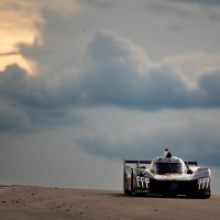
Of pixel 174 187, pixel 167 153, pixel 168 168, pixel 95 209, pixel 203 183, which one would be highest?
pixel 167 153

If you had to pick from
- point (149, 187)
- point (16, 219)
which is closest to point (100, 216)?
point (16, 219)

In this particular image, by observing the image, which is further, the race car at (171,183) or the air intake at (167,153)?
the air intake at (167,153)

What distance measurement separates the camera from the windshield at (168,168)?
35688mm

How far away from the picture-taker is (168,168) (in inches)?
1411

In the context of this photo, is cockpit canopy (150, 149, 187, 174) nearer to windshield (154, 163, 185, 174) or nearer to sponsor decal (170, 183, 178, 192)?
windshield (154, 163, 185, 174)

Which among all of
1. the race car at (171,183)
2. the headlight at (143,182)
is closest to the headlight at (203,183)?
the race car at (171,183)

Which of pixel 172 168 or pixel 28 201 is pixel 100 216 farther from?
pixel 172 168

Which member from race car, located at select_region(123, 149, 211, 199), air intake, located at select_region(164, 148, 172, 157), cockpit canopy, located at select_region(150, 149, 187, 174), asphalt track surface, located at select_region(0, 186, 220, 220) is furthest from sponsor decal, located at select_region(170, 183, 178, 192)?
asphalt track surface, located at select_region(0, 186, 220, 220)

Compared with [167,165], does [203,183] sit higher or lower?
Result: lower

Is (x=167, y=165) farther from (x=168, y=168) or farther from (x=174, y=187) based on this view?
(x=174, y=187)

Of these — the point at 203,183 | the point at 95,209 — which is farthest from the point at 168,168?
the point at 95,209

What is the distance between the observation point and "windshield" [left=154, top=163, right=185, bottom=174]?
117 ft

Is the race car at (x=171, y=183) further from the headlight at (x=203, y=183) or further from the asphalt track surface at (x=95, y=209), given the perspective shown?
the asphalt track surface at (x=95, y=209)

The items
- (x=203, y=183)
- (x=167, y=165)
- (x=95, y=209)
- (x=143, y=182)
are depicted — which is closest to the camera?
(x=95, y=209)
